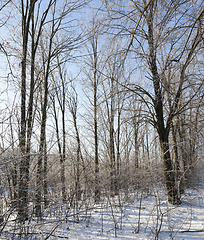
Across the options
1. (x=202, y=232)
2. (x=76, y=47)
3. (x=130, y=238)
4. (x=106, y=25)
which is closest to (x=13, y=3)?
(x=76, y=47)

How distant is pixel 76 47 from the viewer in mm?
5047

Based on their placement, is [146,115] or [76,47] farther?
[146,115]

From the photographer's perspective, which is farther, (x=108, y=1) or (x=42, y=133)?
(x=42, y=133)

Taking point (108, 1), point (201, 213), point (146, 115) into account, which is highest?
point (108, 1)

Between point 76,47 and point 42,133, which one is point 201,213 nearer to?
point 42,133

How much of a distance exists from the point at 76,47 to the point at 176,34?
9.89ft

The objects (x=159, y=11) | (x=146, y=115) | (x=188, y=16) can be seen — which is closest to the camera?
(x=159, y=11)

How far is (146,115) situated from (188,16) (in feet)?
11.6

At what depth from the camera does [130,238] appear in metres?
3.86

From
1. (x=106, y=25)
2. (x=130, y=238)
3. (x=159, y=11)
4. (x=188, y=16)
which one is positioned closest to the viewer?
(x=159, y=11)

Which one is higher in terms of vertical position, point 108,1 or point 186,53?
point 108,1

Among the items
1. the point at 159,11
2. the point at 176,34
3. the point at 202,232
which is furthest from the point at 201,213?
the point at 159,11

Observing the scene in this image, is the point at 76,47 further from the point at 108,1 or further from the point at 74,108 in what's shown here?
the point at 74,108

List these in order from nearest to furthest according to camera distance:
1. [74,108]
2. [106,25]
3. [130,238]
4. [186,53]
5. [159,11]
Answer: [159,11] < [106,25] < [186,53] < [130,238] < [74,108]
